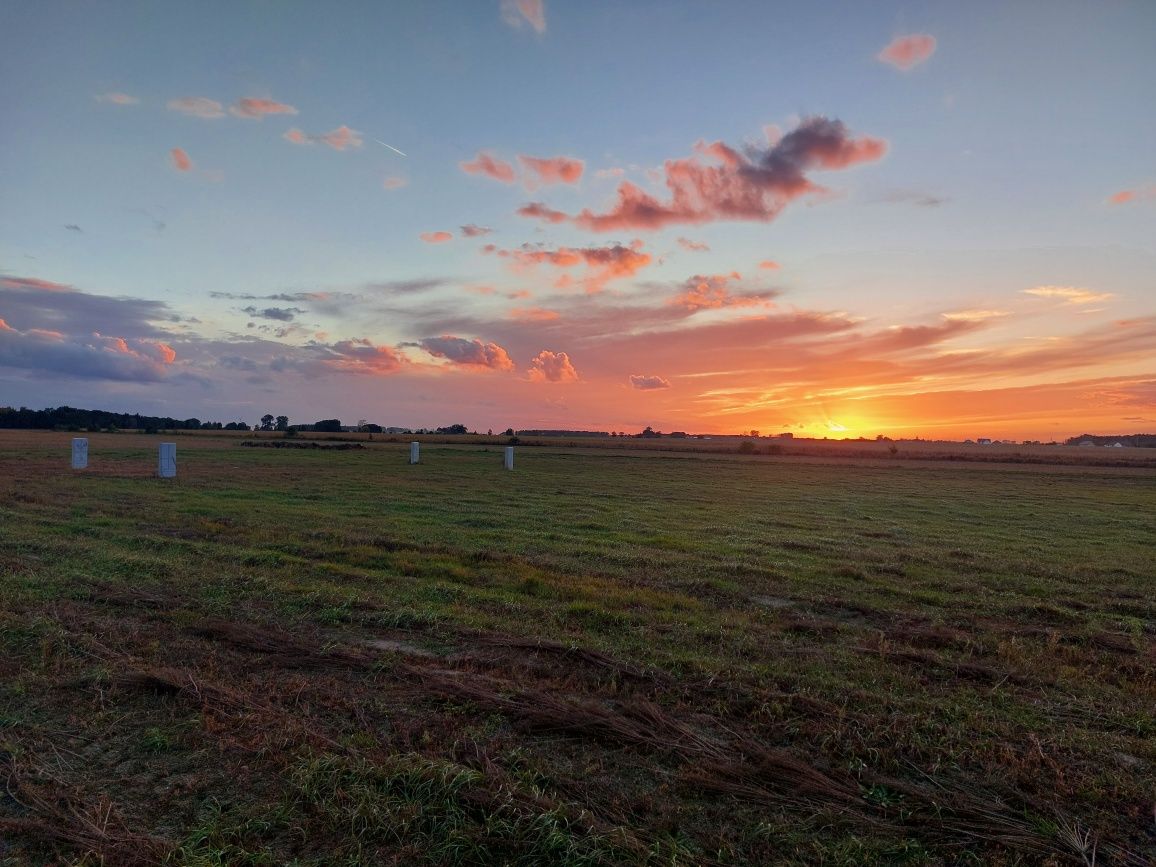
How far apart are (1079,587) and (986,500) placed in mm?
18564

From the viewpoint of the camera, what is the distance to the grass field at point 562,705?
143 inches

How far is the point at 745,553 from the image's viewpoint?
41.7ft

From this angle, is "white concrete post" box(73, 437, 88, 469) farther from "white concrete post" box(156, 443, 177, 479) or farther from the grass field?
the grass field

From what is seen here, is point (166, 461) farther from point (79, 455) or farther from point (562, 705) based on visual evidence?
point (562, 705)

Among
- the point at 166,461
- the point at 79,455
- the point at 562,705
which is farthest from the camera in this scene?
the point at 79,455

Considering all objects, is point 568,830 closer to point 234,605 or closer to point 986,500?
point 234,605

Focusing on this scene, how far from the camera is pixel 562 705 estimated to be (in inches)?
203

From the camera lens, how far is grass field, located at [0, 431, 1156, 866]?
11.9 ft

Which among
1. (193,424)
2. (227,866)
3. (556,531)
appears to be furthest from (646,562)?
(193,424)

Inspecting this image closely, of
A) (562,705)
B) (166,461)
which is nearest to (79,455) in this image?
(166,461)

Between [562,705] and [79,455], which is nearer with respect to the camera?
[562,705]

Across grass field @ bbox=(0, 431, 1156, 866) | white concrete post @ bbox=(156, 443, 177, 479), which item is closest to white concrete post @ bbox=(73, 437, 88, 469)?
white concrete post @ bbox=(156, 443, 177, 479)

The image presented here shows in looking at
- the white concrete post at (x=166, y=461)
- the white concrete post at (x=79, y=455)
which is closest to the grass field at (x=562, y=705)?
the white concrete post at (x=166, y=461)

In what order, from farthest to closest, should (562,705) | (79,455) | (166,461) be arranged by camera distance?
1. (79,455)
2. (166,461)
3. (562,705)
